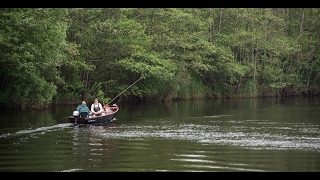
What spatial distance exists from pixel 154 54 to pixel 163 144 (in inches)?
1259

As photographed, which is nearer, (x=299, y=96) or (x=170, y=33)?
(x=170, y=33)

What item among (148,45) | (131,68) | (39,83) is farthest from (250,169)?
(148,45)

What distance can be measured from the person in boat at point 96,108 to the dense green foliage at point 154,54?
4806 millimetres

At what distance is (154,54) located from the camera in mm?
55125

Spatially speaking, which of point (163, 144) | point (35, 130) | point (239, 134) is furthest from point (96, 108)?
point (163, 144)

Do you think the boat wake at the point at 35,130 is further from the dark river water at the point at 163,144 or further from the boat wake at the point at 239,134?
the boat wake at the point at 239,134

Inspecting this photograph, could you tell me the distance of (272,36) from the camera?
68875mm

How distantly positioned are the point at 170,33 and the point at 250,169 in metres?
41.3

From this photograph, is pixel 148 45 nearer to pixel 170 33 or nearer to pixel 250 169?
pixel 170 33

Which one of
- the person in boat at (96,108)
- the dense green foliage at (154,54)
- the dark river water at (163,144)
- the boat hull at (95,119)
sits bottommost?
the dark river water at (163,144)

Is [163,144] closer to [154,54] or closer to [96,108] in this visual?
[96,108]

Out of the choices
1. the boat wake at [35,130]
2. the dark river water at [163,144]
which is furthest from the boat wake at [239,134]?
the boat wake at [35,130]

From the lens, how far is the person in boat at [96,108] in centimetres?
3394

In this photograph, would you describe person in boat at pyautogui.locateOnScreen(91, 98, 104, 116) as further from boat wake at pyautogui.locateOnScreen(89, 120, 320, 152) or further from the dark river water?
boat wake at pyautogui.locateOnScreen(89, 120, 320, 152)
